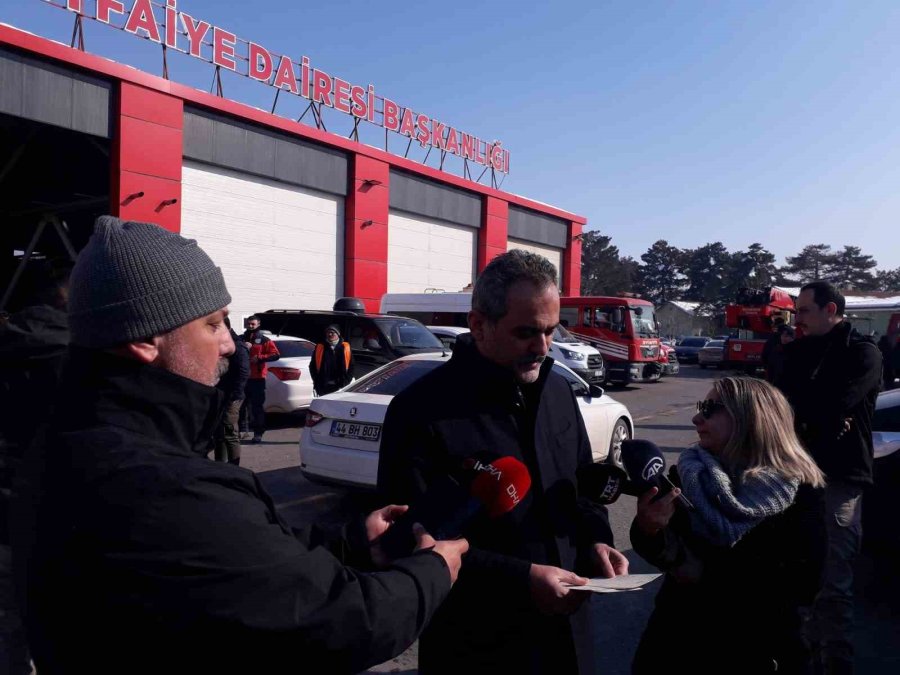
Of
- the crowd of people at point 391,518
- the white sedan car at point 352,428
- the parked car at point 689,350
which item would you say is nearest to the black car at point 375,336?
the white sedan car at point 352,428

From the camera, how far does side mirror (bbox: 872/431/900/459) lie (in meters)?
5.39

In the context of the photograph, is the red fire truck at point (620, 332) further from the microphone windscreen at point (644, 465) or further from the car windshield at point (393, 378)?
the microphone windscreen at point (644, 465)

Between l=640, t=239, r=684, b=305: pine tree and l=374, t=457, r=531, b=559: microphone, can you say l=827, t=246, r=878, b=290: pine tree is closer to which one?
l=640, t=239, r=684, b=305: pine tree

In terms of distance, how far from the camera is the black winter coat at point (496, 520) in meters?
2.06

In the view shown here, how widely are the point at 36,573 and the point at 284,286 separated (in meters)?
22.6

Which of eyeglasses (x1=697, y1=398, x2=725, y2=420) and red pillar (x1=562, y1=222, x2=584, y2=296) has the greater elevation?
red pillar (x1=562, y1=222, x2=584, y2=296)

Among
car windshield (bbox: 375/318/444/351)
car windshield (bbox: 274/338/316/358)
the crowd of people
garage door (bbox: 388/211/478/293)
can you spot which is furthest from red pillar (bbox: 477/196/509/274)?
the crowd of people

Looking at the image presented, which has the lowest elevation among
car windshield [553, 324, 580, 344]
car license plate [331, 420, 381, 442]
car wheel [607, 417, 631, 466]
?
car wheel [607, 417, 631, 466]

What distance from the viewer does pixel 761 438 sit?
2.66 metres

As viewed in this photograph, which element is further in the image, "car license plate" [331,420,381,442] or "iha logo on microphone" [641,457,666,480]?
"car license plate" [331,420,381,442]

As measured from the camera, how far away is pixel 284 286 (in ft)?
76.2

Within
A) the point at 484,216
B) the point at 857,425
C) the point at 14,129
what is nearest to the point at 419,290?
the point at 484,216

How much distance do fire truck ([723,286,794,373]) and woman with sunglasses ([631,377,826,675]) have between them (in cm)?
2742

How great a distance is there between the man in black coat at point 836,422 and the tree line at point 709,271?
7843 cm
